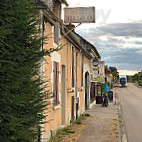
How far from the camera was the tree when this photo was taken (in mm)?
4352

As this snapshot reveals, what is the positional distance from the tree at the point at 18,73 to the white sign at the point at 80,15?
6.07m

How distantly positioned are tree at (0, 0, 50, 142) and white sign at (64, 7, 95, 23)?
239 inches

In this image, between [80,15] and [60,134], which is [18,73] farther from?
[80,15]

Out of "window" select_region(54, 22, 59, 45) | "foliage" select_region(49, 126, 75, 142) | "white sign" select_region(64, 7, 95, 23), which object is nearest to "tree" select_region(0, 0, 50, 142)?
"foliage" select_region(49, 126, 75, 142)

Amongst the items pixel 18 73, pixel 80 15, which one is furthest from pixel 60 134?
pixel 18 73

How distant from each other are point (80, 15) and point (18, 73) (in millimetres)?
7054

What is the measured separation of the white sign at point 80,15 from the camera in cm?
1098

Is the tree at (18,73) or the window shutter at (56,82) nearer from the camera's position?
the tree at (18,73)

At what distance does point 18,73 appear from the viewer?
454 cm

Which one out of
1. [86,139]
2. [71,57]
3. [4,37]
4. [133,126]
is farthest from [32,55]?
[133,126]

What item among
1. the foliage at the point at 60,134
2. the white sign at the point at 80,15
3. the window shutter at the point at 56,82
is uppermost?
the white sign at the point at 80,15

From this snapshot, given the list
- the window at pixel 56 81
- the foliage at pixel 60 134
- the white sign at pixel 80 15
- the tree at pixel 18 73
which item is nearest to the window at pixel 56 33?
the window at pixel 56 81

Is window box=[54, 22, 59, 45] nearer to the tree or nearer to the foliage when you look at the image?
the foliage

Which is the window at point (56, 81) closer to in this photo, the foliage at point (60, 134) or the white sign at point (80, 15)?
the foliage at point (60, 134)
